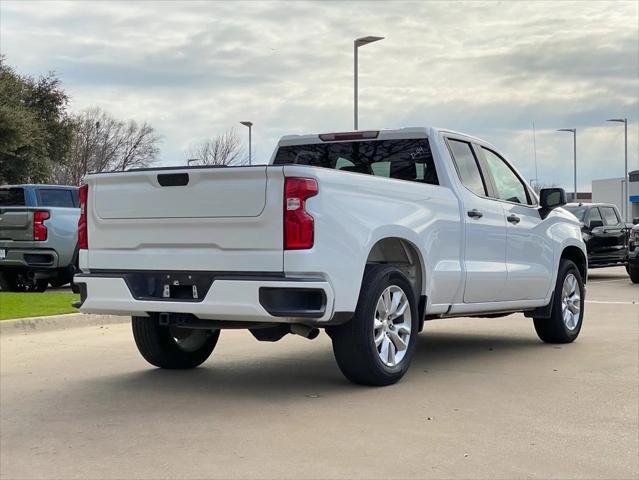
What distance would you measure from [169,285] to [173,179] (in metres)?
0.75

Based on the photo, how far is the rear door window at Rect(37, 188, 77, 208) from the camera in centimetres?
1588

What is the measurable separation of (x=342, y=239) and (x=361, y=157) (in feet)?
6.37

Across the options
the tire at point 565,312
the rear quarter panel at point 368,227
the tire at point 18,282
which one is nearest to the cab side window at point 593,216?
the tire at point 565,312

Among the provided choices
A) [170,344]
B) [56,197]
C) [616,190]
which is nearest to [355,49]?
[56,197]

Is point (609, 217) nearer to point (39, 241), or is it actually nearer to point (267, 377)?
point (39, 241)

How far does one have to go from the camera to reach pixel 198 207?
19.6 feet

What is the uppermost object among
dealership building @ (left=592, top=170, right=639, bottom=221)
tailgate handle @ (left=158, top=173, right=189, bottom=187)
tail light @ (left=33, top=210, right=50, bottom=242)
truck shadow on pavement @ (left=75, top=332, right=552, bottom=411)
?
dealership building @ (left=592, top=170, right=639, bottom=221)

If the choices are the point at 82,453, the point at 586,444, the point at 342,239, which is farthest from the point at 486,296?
the point at 82,453

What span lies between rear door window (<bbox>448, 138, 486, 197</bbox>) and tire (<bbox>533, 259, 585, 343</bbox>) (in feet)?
5.43

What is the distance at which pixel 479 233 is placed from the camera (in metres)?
7.59

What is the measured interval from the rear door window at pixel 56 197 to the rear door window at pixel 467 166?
10099 millimetres

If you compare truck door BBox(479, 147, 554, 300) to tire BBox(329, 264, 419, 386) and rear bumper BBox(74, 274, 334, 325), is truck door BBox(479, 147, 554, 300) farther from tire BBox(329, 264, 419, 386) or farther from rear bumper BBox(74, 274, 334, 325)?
rear bumper BBox(74, 274, 334, 325)

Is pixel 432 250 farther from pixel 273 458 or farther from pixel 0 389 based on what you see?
pixel 0 389

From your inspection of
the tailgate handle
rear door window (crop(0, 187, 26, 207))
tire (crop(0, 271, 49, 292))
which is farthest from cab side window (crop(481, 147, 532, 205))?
rear door window (crop(0, 187, 26, 207))
